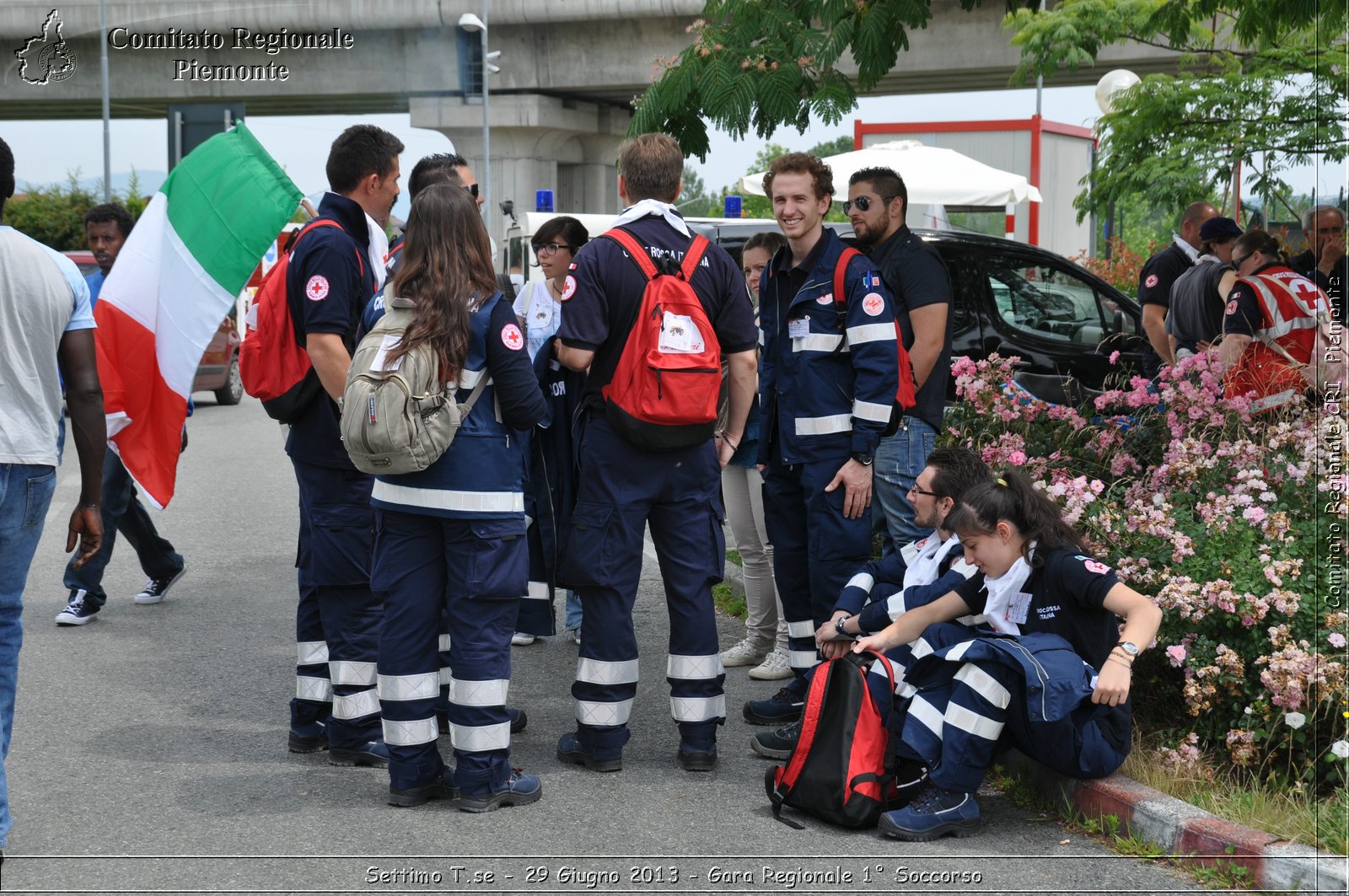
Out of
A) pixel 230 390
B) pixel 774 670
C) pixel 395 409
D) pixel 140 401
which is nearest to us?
pixel 395 409

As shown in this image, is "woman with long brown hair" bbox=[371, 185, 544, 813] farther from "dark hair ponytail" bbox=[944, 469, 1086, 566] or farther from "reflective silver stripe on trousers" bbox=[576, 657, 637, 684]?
"dark hair ponytail" bbox=[944, 469, 1086, 566]

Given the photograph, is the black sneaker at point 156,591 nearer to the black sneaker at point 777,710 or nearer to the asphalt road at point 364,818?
the asphalt road at point 364,818

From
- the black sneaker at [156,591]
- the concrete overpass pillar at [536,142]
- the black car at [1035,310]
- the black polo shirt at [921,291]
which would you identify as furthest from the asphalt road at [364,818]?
the concrete overpass pillar at [536,142]

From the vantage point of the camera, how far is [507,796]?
177 inches

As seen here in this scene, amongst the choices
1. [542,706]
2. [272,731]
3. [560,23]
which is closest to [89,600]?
[272,731]

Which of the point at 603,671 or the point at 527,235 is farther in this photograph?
the point at 527,235

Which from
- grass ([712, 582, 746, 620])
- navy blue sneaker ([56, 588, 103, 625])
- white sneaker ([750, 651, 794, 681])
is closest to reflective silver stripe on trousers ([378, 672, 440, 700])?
white sneaker ([750, 651, 794, 681])

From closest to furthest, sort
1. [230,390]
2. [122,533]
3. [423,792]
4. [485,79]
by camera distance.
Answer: [423,792]
[122,533]
[230,390]
[485,79]

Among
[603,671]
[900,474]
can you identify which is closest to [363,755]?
[603,671]

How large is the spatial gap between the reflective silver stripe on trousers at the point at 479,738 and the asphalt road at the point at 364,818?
216 mm

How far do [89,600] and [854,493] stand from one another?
4.29 metres

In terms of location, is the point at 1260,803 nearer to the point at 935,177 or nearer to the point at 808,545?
the point at 808,545

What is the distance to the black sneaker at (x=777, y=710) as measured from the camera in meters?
5.47

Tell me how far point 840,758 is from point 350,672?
181 centimetres
